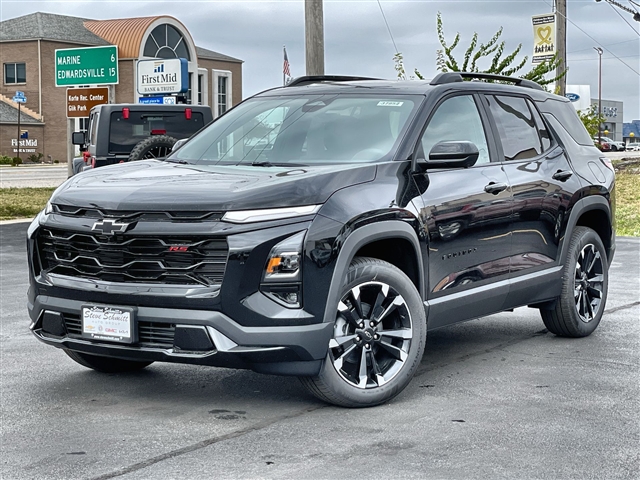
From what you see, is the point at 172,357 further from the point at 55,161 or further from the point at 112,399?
the point at 55,161

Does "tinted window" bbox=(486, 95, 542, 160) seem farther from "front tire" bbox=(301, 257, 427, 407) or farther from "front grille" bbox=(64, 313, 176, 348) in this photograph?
"front grille" bbox=(64, 313, 176, 348)

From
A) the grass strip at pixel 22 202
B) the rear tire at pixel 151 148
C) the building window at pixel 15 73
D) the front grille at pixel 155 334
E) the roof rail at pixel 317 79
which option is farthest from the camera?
the building window at pixel 15 73

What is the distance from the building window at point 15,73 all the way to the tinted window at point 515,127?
74.2m

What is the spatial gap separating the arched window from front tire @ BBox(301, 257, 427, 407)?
70375 millimetres

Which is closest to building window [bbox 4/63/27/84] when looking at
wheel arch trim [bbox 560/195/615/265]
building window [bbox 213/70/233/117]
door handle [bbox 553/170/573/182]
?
building window [bbox 213/70/233/117]

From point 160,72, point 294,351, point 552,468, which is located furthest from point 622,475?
point 160,72

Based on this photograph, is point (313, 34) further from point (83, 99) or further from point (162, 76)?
point (162, 76)

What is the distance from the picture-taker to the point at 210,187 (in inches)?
218

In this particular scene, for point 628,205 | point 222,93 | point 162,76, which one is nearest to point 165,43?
point 222,93

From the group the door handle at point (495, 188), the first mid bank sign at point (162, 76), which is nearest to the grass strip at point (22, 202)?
the first mid bank sign at point (162, 76)

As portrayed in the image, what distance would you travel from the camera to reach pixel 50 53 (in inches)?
2992

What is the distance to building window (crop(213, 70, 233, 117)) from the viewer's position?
268 feet

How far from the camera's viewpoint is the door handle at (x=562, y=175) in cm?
751

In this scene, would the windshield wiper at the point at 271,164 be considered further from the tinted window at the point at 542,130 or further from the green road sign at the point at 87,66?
the green road sign at the point at 87,66
